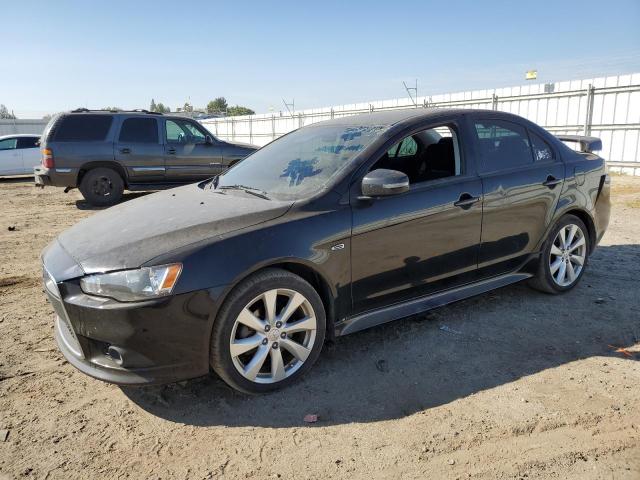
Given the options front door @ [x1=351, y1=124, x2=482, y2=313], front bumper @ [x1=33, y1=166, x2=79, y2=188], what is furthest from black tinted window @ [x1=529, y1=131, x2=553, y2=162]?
front bumper @ [x1=33, y1=166, x2=79, y2=188]

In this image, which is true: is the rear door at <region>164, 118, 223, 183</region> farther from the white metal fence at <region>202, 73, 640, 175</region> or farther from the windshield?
the windshield

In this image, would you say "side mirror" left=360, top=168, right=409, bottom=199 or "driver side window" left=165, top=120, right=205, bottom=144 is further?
"driver side window" left=165, top=120, right=205, bottom=144

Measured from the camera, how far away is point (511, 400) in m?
3.01

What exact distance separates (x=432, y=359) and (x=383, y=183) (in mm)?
1269

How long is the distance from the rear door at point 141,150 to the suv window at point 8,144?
7.80 m

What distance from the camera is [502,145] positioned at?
4270mm

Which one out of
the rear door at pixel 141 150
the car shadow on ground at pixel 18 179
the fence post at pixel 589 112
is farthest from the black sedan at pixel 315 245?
the car shadow on ground at pixel 18 179

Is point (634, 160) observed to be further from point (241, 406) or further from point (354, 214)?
point (241, 406)

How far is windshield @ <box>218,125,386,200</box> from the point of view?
11.7 ft

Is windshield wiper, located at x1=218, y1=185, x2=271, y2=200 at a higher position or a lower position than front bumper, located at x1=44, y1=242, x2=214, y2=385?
higher

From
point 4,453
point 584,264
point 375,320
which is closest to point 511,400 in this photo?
point 375,320

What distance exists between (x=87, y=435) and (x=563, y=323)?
11.5 feet

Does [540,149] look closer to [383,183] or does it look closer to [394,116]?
[394,116]

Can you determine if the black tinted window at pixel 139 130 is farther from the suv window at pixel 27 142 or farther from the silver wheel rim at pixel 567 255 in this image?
the silver wheel rim at pixel 567 255
